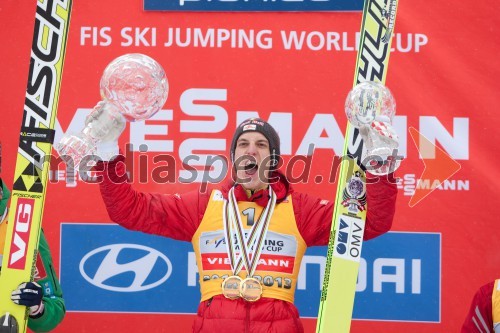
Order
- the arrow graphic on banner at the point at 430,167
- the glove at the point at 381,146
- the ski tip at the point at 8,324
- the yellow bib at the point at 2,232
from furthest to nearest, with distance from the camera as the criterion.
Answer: the arrow graphic on banner at the point at 430,167 → the yellow bib at the point at 2,232 → the ski tip at the point at 8,324 → the glove at the point at 381,146

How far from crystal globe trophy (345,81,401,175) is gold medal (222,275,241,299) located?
641 mm

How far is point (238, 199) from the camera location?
3.82m

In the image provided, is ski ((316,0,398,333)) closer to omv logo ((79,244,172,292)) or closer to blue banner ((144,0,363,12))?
blue banner ((144,0,363,12))

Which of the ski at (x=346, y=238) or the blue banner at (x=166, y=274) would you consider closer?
the ski at (x=346, y=238)

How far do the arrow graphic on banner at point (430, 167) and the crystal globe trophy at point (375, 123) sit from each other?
1.06m

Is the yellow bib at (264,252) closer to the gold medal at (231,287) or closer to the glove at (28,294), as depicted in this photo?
the gold medal at (231,287)

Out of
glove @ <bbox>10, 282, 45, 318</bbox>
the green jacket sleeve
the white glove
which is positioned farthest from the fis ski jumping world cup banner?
the white glove

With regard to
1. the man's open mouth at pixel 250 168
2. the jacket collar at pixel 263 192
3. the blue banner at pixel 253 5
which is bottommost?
the jacket collar at pixel 263 192

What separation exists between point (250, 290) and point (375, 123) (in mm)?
761

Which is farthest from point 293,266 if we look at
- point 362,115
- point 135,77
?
point 135,77

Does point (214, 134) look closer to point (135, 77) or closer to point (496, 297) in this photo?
point (135, 77)

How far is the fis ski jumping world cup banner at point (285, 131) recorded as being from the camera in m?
4.52

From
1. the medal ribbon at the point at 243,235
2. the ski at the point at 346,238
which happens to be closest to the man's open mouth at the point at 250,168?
the medal ribbon at the point at 243,235

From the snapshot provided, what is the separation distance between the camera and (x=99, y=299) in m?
4.64
